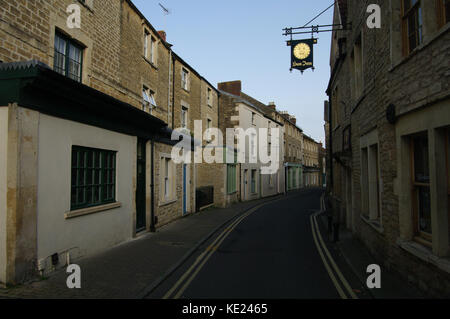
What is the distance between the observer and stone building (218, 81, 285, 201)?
24500mm

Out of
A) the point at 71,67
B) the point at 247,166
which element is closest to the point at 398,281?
the point at 71,67

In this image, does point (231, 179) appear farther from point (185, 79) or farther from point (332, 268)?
point (332, 268)

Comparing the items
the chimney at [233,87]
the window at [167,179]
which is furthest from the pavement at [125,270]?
the chimney at [233,87]

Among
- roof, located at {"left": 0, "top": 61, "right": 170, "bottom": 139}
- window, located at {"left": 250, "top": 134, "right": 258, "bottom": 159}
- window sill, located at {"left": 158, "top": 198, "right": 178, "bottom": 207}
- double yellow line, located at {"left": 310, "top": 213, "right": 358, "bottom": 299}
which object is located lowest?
double yellow line, located at {"left": 310, "top": 213, "right": 358, "bottom": 299}

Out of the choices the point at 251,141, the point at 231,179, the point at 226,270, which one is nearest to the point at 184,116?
the point at 231,179

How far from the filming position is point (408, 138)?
20.5 ft

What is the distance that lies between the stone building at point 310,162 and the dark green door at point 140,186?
144ft

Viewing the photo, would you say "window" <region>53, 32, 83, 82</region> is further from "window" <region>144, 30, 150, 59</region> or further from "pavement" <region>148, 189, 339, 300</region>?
"pavement" <region>148, 189, 339, 300</region>

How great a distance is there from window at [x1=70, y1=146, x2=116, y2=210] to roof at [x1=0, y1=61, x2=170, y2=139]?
2.64ft

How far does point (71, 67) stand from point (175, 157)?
7.02 metres

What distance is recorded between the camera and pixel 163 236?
36.0 ft

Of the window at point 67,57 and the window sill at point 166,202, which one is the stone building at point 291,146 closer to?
the window sill at point 166,202

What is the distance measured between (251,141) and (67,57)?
69.4 ft

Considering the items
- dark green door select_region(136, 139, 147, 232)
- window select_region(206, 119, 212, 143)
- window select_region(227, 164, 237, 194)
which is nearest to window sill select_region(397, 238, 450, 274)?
dark green door select_region(136, 139, 147, 232)
